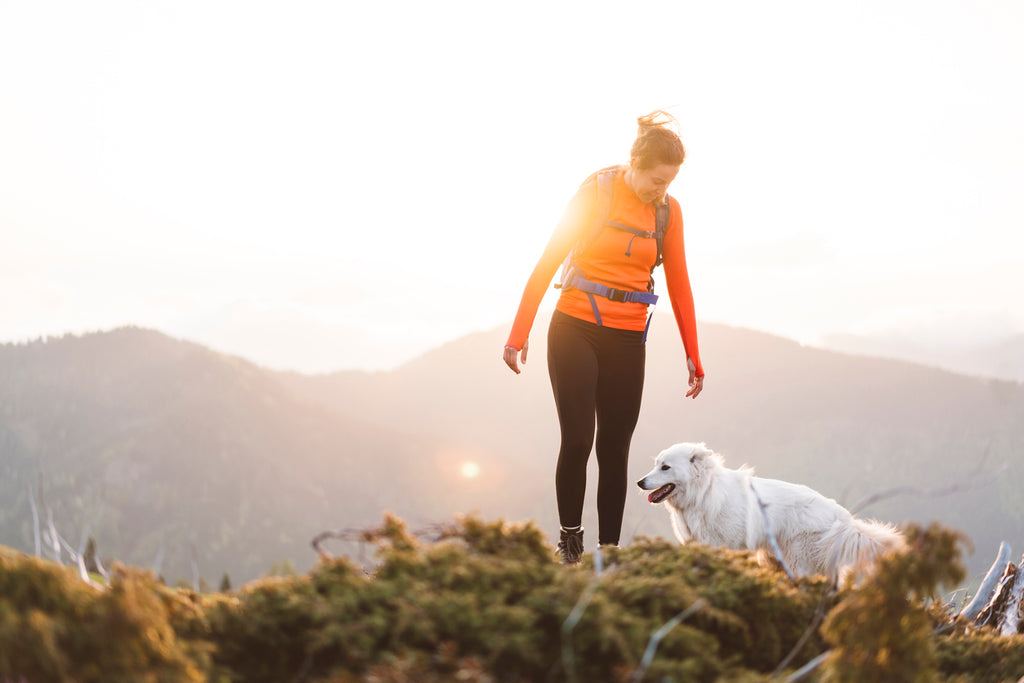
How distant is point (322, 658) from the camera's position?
4.85 ft

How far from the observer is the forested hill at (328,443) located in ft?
352

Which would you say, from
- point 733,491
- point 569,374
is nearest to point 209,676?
point 569,374

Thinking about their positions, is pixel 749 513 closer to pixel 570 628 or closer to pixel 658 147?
pixel 658 147

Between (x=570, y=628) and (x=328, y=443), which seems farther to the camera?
(x=328, y=443)

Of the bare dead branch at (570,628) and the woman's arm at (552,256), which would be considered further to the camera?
the woman's arm at (552,256)

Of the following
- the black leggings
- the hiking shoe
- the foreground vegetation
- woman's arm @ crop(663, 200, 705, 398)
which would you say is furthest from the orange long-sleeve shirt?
the foreground vegetation

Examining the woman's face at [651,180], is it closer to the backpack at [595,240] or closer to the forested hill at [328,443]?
the backpack at [595,240]

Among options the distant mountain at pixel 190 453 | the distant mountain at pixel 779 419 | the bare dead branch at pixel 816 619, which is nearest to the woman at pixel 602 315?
the bare dead branch at pixel 816 619

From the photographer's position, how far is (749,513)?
603 centimetres

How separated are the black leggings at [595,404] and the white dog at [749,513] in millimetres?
1635

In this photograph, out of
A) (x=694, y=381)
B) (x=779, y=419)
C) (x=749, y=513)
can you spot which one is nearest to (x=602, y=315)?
(x=694, y=381)

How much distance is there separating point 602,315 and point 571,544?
1.44 m

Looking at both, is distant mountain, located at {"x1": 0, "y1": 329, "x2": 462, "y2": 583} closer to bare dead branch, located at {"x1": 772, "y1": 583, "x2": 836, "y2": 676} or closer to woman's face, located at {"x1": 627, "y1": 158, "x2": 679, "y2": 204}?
woman's face, located at {"x1": 627, "y1": 158, "x2": 679, "y2": 204}

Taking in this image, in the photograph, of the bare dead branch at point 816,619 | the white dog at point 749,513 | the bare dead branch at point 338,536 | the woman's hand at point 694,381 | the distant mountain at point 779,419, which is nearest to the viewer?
the bare dead branch at point 338,536
